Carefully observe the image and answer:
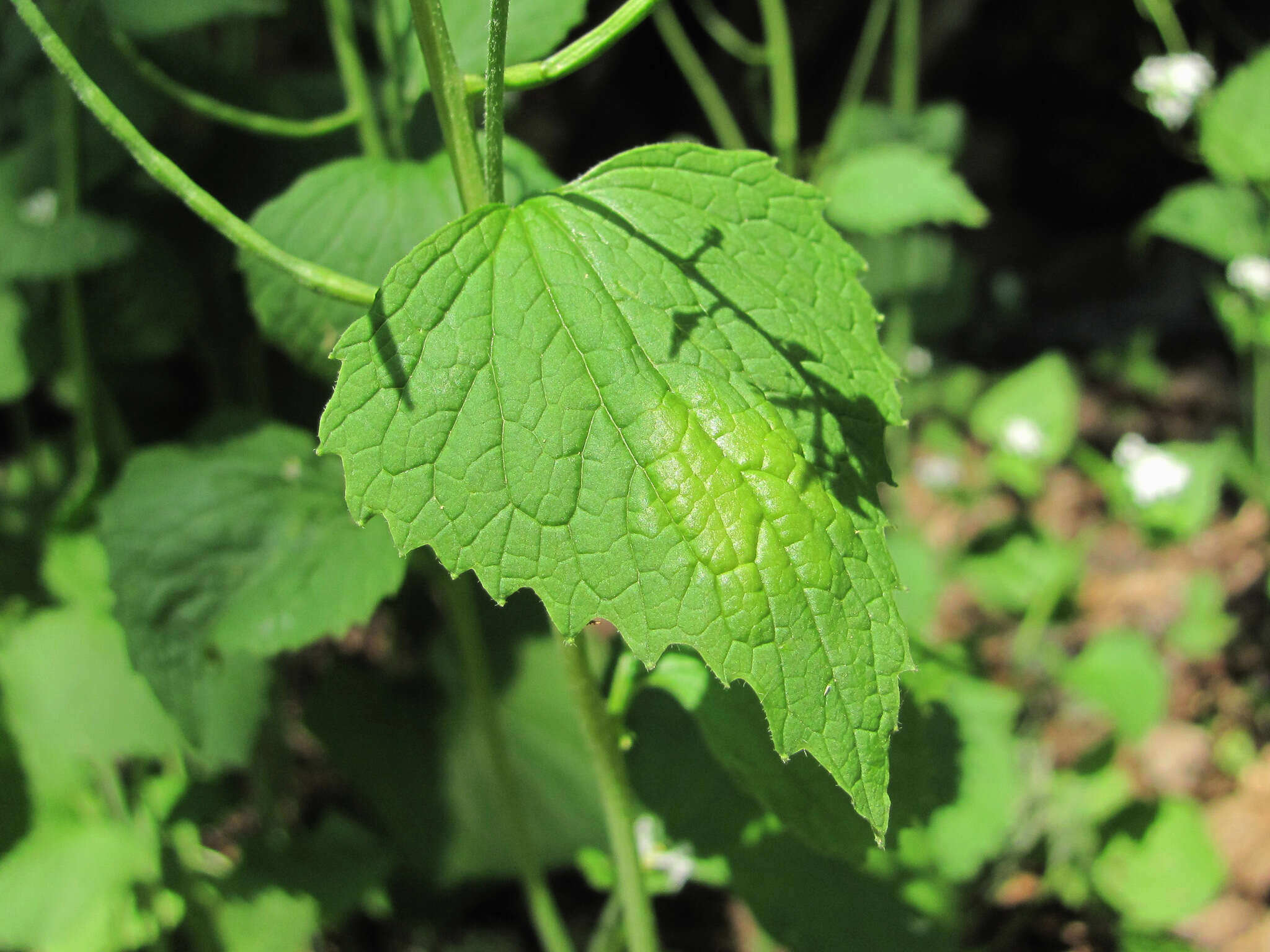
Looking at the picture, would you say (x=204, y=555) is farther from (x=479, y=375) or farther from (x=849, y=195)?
(x=849, y=195)

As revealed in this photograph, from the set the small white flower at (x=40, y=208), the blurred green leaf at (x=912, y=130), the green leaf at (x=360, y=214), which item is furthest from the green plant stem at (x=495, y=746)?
the blurred green leaf at (x=912, y=130)

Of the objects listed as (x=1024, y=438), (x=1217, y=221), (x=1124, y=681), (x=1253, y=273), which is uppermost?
(x=1217, y=221)

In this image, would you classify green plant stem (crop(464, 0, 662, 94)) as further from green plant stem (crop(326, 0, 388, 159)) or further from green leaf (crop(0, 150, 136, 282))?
green leaf (crop(0, 150, 136, 282))

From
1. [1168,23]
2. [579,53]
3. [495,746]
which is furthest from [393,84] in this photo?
[1168,23]

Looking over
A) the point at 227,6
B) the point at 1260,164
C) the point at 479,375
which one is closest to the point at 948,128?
the point at 1260,164

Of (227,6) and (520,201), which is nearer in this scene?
(520,201)

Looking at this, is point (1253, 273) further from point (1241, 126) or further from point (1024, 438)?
point (1024, 438)
